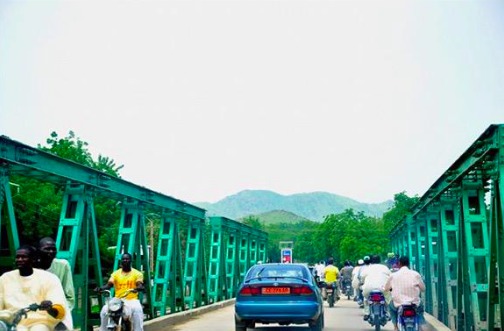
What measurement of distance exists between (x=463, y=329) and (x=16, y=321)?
9.33m

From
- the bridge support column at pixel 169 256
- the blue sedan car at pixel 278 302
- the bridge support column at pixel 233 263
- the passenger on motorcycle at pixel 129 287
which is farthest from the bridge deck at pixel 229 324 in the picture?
the bridge support column at pixel 233 263

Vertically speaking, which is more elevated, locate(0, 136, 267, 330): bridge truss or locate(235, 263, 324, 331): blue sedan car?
locate(0, 136, 267, 330): bridge truss

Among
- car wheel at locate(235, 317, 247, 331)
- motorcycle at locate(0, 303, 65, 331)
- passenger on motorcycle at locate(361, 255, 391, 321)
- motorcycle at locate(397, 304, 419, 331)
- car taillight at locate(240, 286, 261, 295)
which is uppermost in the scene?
passenger on motorcycle at locate(361, 255, 391, 321)

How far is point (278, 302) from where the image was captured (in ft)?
49.2

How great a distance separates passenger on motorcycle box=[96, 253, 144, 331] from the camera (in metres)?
11.1

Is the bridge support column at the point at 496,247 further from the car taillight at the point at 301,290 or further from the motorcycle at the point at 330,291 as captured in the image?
the motorcycle at the point at 330,291

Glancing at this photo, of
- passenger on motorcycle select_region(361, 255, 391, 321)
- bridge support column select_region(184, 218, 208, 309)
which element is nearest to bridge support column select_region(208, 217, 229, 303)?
bridge support column select_region(184, 218, 208, 309)

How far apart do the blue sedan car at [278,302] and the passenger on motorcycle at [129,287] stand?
379 cm

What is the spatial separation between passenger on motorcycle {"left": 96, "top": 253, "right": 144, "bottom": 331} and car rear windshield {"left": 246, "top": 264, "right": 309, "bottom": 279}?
4.45 meters

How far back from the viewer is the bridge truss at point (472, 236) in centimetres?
992

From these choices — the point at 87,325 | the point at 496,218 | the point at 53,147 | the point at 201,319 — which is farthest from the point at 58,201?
the point at 496,218

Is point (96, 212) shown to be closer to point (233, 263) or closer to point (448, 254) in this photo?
point (233, 263)

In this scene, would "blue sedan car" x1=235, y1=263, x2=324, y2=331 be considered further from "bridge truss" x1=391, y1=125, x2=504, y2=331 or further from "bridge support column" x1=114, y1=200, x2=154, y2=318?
"bridge support column" x1=114, y1=200, x2=154, y2=318

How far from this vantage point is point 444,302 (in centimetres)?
1630
